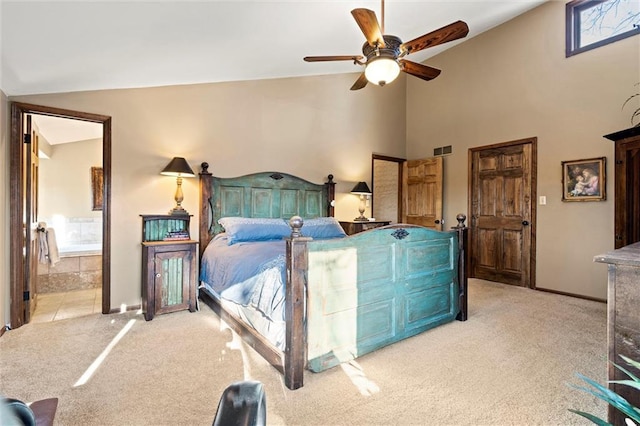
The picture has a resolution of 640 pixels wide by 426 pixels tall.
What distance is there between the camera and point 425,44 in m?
2.48

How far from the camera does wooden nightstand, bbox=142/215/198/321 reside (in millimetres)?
3139

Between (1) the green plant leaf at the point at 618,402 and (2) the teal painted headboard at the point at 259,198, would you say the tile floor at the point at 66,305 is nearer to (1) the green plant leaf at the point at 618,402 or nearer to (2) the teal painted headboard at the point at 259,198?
(2) the teal painted headboard at the point at 259,198

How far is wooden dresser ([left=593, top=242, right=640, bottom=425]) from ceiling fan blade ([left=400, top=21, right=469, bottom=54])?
1.80 m

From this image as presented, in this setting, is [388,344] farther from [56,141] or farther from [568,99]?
[56,141]

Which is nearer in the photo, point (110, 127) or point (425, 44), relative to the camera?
point (425, 44)

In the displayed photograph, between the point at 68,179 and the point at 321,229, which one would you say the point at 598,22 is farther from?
the point at 68,179

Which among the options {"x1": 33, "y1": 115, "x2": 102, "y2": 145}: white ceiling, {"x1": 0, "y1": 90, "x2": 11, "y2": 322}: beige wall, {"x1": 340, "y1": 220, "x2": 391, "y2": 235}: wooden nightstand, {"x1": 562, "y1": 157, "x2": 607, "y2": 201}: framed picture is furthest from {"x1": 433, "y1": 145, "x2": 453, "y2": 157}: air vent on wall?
{"x1": 0, "y1": 90, "x2": 11, "y2": 322}: beige wall

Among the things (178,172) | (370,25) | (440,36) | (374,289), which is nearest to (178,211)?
(178,172)

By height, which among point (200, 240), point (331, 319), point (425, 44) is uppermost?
point (425, 44)

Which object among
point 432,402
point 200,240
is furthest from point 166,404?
point 200,240

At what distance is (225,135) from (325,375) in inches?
121

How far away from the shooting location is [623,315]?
1215 mm

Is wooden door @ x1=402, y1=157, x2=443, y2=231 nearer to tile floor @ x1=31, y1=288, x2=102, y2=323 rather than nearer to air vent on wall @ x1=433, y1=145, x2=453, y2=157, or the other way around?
air vent on wall @ x1=433, y1=145, x2=453, y2=157

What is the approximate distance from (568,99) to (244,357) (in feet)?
16.0
